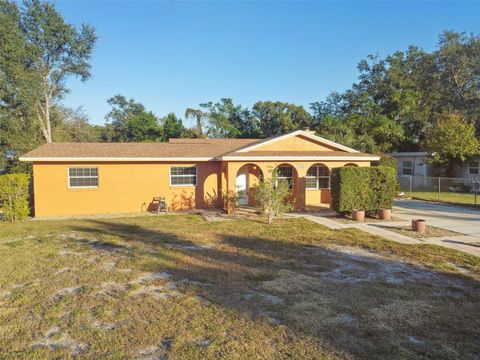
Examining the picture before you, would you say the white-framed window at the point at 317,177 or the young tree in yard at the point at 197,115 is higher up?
the young tree in yard at the point at 197,115

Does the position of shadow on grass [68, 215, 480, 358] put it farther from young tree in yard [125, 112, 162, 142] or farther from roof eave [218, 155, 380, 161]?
young tree in yard [125, 112, 162, 142]

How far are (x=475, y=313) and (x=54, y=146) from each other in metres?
17.7

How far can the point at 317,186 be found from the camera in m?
18.7

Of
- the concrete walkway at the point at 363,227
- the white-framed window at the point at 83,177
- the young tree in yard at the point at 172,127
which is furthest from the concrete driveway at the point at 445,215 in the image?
the young tree in yard at the point at 172,127

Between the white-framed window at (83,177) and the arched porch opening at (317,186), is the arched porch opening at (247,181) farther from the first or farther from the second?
the white-framed window at (83,177)

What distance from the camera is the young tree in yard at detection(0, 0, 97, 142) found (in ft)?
93.9

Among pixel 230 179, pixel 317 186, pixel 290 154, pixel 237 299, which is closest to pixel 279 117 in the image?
pixel 317 186

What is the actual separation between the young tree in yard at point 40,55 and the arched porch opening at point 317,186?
A: 2530 cm

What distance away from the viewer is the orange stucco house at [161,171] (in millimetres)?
15422

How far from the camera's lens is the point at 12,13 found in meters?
30.2

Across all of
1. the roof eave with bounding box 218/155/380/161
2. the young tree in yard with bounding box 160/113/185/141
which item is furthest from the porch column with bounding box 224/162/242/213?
the young tree in yard with bounding box 160/113/185/141

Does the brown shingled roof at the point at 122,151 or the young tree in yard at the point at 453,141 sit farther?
the young tree in yard at the point at 453,141

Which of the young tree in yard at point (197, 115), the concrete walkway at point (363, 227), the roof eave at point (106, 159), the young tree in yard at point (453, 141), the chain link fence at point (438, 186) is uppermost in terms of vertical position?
the young tree in yard at point (197, 115)

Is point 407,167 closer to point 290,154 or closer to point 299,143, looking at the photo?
point 299,143
